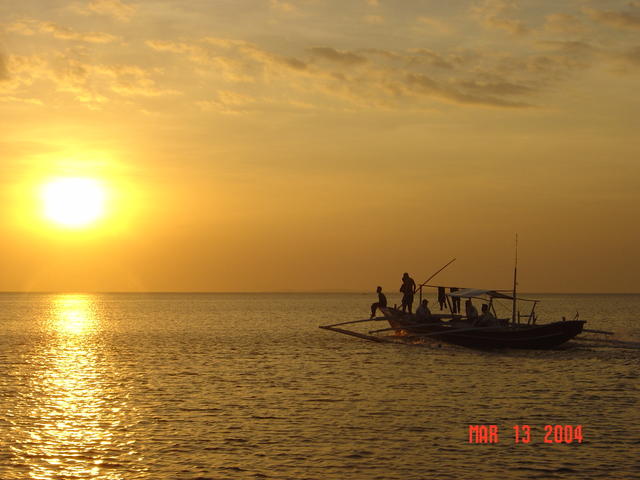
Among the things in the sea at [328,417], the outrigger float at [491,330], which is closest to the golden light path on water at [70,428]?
the sea at [328,417]

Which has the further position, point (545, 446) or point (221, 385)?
point (221, 385)

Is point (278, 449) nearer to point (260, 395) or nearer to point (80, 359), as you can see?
point (260, 395)

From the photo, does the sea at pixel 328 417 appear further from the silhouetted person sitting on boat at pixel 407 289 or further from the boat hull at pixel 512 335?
the silhouetted person sitting on boat at pixel 407 289

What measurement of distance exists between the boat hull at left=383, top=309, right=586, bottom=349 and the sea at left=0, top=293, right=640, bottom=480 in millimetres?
711

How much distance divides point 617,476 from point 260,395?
52.5 ft

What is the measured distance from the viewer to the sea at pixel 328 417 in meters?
19.0

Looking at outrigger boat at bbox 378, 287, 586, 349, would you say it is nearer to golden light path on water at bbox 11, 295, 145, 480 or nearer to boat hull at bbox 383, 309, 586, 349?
boat hull at bbox 383, 309, 586, 349

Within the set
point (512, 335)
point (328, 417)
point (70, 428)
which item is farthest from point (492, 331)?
point (70, 428)

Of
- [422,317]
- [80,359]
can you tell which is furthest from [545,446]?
[80,359]

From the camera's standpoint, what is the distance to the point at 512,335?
46219 millimetres

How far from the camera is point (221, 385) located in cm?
3412

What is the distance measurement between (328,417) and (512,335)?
926 inches

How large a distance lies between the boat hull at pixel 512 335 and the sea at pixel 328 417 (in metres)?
0.71

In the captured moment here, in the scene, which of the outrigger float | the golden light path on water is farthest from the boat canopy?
the golden light path on water
